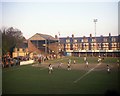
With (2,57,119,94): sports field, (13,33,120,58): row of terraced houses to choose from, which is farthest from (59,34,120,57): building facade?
(2,57,119,94): sports field

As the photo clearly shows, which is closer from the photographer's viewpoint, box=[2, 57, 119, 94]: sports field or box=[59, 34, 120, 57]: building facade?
box=[2, 57, 119, 94]: sports field

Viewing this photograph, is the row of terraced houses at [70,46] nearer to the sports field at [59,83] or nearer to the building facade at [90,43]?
the building facade at [90,43]

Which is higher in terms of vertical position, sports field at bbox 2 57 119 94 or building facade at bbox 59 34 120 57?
building facade at bbox 59 34 120 57

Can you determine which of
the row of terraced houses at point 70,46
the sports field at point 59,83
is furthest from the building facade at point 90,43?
the sports field at point 59,83

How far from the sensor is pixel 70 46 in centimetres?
10612

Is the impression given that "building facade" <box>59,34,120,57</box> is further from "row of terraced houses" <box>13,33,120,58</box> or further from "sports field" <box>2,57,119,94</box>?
"sports field" <box>2,57,119,94</box>

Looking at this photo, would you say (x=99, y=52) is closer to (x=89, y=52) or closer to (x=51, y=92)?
(x=89, y=52)

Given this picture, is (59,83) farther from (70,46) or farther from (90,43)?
(90,43)

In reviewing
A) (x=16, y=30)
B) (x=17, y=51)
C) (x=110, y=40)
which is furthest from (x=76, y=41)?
(x=17, y=51)

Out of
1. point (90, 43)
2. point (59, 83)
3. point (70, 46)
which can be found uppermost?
point (90, 43)

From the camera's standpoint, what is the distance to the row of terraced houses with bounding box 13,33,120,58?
70438 millimetres

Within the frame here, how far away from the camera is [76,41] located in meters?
111

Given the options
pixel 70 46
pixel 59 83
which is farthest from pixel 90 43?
pixel 59 83

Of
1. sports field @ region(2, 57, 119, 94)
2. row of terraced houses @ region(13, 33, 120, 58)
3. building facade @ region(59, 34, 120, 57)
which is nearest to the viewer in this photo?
sports field @ region(2, 57, 119, 94)
